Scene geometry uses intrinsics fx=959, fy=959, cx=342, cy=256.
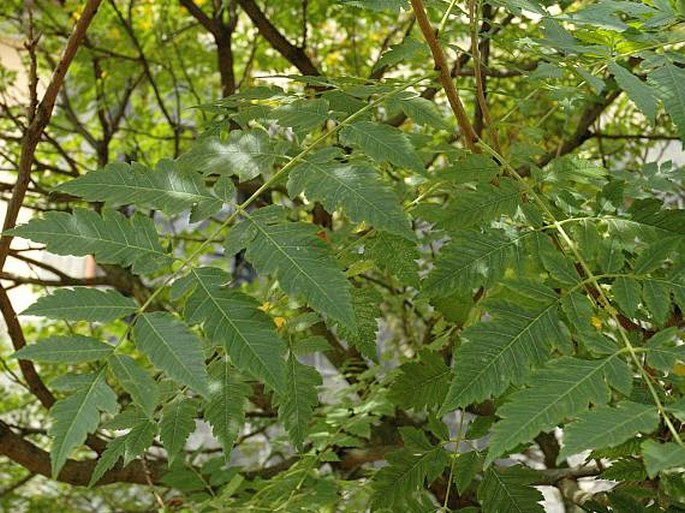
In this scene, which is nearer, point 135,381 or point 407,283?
point 135,381

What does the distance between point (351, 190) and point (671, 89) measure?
1.04 ft

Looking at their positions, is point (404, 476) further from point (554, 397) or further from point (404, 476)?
point (554, 397)

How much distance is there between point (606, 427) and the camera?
69cm

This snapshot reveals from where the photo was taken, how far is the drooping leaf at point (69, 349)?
77 centimetres

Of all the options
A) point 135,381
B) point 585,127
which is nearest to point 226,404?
point 135,381

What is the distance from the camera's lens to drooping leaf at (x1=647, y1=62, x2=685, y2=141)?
→ 0.88 m

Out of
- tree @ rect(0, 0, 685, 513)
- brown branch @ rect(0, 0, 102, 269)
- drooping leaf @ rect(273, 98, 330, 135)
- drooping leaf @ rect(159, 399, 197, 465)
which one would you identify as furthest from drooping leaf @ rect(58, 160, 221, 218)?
brown branch @ rect(0, 0, 102, 269)

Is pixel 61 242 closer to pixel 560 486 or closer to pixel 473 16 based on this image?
pixel 473 16

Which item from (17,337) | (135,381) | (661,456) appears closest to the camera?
(661,456)

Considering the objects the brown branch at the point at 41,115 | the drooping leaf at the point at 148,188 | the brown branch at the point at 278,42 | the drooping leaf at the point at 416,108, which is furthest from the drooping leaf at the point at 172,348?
the brown branch at the point at 278,42

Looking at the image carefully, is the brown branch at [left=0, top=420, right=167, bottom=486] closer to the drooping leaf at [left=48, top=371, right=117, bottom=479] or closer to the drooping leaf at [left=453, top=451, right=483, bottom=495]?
the drooping leaf at [left=453, top=451, right=483, bottom=495]

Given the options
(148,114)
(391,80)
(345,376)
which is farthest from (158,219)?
(391,80)

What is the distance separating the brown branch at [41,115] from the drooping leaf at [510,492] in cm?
63

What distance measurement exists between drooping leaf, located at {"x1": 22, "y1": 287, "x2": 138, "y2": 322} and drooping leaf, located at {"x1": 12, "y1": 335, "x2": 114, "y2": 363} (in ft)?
0.06
